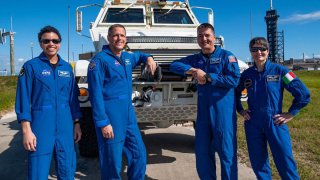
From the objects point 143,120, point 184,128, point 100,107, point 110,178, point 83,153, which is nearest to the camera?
point 100,107

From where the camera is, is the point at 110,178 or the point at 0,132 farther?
the point at 0,132

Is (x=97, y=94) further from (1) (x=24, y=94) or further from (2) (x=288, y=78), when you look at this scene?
(2) (x=288, y=78)

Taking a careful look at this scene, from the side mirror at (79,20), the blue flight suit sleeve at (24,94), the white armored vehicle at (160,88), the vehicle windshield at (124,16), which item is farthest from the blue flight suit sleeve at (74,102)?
the side mirror at (79,20)

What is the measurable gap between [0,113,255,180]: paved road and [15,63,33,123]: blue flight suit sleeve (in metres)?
1.91

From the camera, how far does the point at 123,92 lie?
11.5 feet

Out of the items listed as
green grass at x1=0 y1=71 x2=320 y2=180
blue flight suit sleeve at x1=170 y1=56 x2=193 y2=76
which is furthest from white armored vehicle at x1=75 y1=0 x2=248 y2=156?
green grass at x1=0 y1=71 x2=320 y2=180

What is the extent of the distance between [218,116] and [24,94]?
5.98 feet

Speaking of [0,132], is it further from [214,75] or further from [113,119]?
[214,75]

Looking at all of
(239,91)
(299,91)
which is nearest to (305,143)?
(239,91)

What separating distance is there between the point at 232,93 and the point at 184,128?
188 inches

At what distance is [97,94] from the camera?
334 centimetres

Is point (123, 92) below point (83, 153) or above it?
above

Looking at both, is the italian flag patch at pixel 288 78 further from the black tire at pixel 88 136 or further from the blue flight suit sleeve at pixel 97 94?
the black tire at pixel 88 136

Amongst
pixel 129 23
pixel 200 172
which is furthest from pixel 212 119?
pixel 129 23
